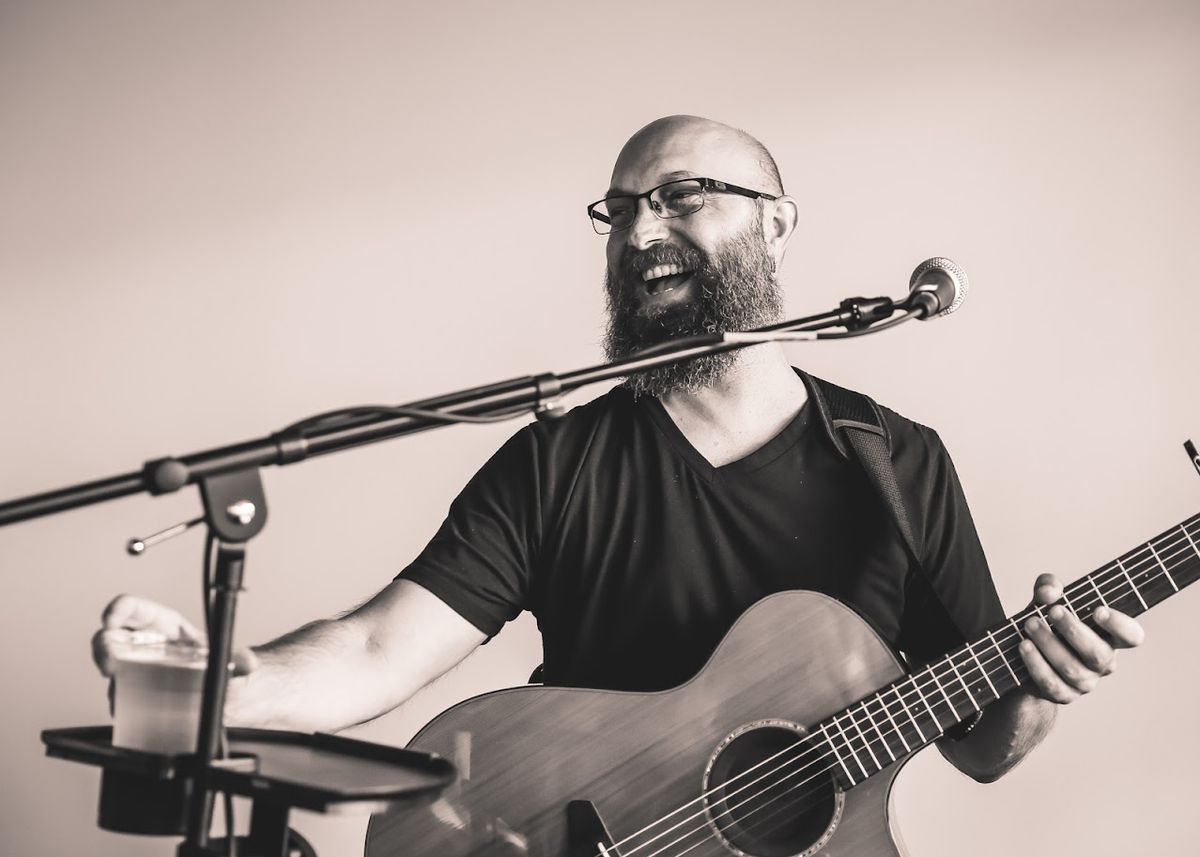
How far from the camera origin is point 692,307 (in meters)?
2.05

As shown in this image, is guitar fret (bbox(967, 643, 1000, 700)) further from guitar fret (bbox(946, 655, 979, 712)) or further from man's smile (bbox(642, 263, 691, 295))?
man's smile (bbox(642, 263, 691, 295))

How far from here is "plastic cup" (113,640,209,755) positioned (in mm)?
1071

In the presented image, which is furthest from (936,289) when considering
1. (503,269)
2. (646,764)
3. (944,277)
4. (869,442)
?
(503,269)

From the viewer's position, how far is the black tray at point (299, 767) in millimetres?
909

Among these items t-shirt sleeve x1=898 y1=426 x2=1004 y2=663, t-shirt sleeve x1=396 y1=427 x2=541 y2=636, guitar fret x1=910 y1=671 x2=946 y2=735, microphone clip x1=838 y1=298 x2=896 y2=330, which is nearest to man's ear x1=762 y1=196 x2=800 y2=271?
t-shirt sleeve x1=898 y1=426 x2=1004 y2=663

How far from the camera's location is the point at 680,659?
1.82m

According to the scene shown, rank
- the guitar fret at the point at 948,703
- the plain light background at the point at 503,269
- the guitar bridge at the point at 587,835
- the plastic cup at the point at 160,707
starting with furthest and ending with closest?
the plain light background at the point at 503,269, the guitar fret at the point at 948,703, the guitar bridge at the point at 587,835, the plastic cup at the point at 160,707

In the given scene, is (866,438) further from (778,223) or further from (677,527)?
(778,223)

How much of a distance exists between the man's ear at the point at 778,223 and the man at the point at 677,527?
0.03 metres

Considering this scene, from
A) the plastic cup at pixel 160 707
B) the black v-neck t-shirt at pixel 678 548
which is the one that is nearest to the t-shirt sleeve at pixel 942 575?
the black v-neck t-shirt at pixel 678 548

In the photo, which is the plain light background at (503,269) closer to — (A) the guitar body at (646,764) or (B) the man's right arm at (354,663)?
(B) the man's right arm at (354,663)

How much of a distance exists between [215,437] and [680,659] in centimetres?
151

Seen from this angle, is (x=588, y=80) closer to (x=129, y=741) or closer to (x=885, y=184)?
(x=885, y=184)

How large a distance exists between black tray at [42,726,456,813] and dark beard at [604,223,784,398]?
3.47ft
